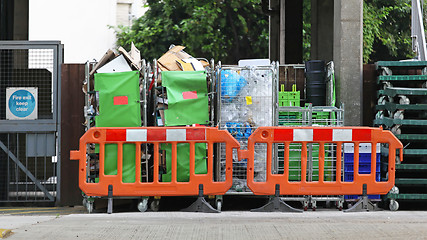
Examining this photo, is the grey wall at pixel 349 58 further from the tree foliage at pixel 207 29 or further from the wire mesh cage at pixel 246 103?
the tree foliage at pixel 207 29

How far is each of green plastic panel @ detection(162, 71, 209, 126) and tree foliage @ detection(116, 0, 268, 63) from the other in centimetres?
2228

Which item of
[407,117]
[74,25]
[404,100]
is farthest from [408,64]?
[74,25]

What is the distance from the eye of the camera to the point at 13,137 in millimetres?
12859

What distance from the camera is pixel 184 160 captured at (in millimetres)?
11336

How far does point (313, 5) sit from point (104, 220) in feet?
49.5

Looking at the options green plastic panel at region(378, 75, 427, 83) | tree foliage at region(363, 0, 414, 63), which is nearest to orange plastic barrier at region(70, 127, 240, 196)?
green plastic panel at region(378, 75, 427, 83)

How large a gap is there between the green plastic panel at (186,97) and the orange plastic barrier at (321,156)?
1.27m

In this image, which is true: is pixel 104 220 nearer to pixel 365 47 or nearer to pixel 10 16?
pixel 10 16

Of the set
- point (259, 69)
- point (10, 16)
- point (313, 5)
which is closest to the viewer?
point (259, 69)

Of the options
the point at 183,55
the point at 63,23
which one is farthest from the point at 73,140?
the point at 63,23

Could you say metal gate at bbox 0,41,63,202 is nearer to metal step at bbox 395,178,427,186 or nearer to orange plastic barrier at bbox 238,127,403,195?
orange plastic barrier at bbox 238,127,403,195

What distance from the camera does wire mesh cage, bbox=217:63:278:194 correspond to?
11578 millimetres

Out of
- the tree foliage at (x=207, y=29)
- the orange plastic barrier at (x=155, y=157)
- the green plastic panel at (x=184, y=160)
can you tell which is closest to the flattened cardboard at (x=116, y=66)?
the orange plastic barrier at (x=155, y=157)

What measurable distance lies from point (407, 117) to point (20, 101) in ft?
21.5
